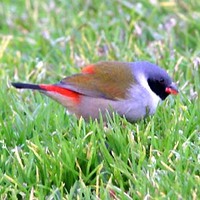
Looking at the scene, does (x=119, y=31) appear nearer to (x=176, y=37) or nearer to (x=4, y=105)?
(x=176, y=37)

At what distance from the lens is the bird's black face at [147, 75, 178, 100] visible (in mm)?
4715

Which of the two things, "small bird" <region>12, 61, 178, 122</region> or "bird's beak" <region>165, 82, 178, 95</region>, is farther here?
"bird's beak" <region>165, 82, 178, 95</region>

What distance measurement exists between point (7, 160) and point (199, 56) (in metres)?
2.09

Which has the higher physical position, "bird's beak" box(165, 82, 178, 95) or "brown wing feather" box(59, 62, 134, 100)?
"brown wing feather" box(59, 62, 134, 100)

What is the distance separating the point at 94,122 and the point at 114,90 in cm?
37

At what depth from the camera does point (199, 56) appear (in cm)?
565

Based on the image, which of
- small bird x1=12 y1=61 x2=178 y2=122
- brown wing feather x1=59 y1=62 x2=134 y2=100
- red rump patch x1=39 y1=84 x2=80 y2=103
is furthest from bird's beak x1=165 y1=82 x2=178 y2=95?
red rump patch x1=39 y1=84 x2=80 y2=103

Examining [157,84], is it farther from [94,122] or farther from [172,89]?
[94,122]

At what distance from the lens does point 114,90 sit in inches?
183

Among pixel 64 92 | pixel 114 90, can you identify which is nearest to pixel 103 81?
pixel 114 90

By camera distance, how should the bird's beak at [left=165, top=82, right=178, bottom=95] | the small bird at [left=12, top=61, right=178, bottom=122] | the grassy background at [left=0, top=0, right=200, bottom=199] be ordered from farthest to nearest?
the bird's beak at [left=165, top=82, right=178, bottom=95] → the small bird at [left=12, top=61, right=178, bottom=122] → the grassy background at [left=0, top=0, right=200, bottom=199]

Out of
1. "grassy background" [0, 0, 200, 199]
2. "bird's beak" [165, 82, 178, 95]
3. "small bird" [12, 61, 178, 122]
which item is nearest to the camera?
"grassy background" [0, 0, 200, 199]

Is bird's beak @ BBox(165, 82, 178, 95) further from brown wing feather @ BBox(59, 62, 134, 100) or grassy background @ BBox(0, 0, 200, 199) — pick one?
brown wing feather @ BBox(59, 62, 134, 100)

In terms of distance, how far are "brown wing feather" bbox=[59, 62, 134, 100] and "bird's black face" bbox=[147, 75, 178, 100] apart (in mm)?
135
